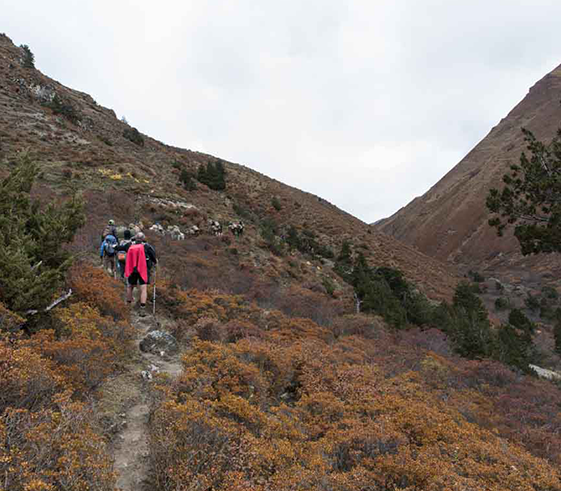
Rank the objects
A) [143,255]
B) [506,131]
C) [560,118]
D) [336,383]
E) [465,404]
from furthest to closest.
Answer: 1. [506,131]
2. [560,118]
3. [143,255]
4. [465,404]
5. [336,383]

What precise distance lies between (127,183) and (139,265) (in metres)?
15.4

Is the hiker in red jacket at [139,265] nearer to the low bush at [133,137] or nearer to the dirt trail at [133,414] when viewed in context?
the dirt trail at [133,414]

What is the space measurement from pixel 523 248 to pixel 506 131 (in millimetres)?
128821

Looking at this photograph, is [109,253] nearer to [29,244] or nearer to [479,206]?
[29,244]

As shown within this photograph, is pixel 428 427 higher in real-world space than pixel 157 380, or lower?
higher

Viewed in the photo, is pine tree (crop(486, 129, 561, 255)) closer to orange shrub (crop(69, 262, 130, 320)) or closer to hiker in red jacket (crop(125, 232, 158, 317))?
hiker in red jacket (crop(125, 232, 158, 317))

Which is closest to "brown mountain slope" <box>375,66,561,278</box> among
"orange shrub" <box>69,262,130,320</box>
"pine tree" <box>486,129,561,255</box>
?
"pine tree" <box>486,129,561,255</box>

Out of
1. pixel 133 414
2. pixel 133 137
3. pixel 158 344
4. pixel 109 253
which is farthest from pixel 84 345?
pixel 133 137

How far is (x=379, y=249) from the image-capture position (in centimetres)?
3556

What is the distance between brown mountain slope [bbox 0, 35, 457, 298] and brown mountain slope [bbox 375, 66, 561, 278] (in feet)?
132

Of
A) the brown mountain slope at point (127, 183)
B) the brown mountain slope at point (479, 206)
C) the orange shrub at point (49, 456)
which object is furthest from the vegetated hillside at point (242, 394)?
the brown mountain slope at point (479, 206)

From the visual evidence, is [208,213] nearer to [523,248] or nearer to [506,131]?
[523,248]

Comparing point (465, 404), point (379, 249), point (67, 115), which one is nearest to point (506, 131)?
point (379, 249)

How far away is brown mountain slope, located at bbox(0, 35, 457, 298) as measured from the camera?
18.7 metres
